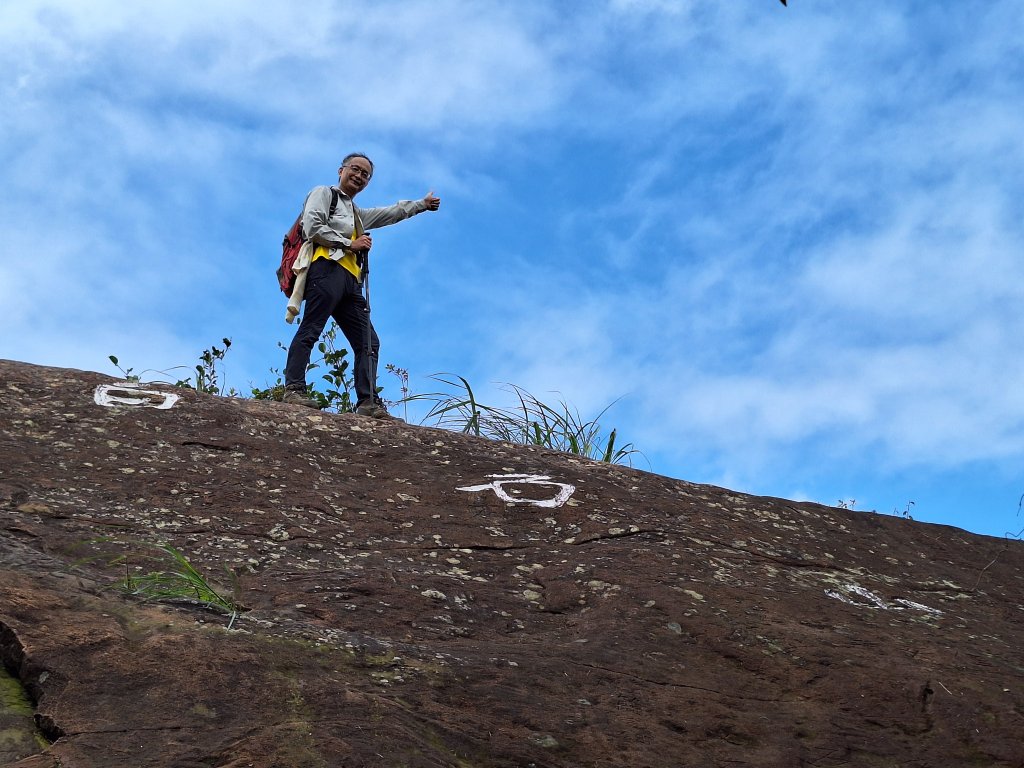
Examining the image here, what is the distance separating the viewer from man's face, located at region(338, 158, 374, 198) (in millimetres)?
7285

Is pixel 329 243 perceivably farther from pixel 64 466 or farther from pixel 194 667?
pixel 194 667

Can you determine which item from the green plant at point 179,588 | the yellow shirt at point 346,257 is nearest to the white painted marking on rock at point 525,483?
the green plant at point 179,588

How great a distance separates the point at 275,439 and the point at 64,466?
0.97 meters

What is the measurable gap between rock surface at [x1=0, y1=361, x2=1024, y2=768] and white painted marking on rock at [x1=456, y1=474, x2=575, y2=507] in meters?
0.01

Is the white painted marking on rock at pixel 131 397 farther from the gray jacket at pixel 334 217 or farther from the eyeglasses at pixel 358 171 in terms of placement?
the eyeglasses at pixel 358 171

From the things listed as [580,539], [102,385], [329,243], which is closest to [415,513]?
[580,539]

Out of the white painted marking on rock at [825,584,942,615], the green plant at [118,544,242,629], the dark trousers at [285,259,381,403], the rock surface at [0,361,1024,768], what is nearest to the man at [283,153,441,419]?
the dark trousers at [285,259,381,403]

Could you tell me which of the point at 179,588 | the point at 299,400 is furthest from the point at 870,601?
the point at 299,400

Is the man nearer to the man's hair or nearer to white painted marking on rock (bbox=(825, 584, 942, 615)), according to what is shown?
the man's hair

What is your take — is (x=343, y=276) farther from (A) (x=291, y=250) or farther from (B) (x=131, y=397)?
(B) (x=131, y=397)

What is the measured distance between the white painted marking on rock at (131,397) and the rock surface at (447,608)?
0.07 feet

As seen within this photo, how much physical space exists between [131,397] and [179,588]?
7.88 ft

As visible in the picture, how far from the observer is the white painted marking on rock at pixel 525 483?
507 cm

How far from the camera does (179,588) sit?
3490 mm
